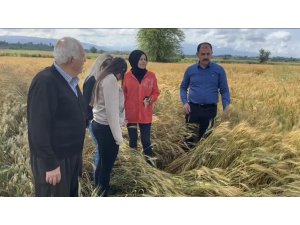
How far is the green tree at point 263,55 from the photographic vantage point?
4809 mm

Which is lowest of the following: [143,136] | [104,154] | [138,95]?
[104,154]

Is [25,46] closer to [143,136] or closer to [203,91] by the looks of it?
[143,136]

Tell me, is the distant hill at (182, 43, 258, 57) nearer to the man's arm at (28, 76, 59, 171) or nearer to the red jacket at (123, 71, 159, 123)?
the red jacket at (123, 71, 159, 123)

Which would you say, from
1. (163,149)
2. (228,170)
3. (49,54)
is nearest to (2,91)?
(49,54)

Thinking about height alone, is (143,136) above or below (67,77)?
below

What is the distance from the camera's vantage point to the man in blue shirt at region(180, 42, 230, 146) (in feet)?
15.6

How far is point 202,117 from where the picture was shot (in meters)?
4.84

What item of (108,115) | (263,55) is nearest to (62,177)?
(108,115)

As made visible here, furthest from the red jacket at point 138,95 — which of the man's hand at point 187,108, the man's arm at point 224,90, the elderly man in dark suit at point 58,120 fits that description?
the elderly man in dark suit at point 58,120

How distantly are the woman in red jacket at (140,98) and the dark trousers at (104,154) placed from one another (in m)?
0.35

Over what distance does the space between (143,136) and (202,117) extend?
27.2 inches

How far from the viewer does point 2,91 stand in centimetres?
495

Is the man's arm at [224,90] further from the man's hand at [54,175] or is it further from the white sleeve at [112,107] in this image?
the man's hand at [54,175]

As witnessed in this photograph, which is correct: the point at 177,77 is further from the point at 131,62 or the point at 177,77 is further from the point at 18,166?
the point at 18,166
